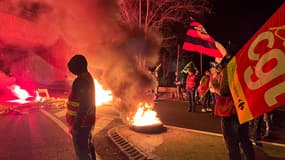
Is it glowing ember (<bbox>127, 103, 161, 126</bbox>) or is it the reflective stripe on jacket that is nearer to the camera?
the reflective stripe on jacket

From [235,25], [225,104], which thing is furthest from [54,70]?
[225,104]

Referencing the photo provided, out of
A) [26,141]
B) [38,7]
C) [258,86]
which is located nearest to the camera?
[258,86]

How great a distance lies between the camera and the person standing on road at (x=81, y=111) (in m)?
4.29

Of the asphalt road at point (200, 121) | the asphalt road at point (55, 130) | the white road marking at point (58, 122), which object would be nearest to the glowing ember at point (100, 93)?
the asphalt road at point (55, 130)

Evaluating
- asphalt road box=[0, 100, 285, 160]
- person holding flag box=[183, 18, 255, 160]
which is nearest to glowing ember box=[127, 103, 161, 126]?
asphalt road box=[0, 100, 285, 160]

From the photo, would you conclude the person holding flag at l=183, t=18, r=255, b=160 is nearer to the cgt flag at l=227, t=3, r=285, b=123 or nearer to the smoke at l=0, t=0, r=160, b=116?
the cgt flag at l=227, t=3, r=285, b=123

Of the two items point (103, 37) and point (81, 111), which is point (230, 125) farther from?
point (103, 37)

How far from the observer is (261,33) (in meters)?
2.87

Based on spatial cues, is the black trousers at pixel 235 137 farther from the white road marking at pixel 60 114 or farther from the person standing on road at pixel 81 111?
the white road marking at pixel 60 114

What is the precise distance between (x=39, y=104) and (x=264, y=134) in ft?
29.0

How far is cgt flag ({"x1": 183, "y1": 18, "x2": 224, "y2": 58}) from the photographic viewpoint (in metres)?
11.3

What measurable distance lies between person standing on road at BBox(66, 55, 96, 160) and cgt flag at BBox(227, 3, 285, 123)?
7.15 ft

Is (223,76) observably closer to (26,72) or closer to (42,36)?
(42,36)

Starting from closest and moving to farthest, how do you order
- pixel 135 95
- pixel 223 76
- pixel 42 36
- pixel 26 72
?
pixel 223 76 → pixel 135 95 → pixel 42 36 → pixel 26 72
